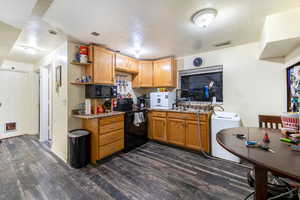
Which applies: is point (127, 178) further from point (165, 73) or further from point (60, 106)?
point (165, 73)

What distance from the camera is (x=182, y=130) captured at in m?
2.99

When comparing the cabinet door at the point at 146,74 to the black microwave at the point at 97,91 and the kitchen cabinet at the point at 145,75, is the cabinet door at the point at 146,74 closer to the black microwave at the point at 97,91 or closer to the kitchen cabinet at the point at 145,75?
the kitchen cabinet at the point at 145,75

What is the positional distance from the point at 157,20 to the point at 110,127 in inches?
80.7

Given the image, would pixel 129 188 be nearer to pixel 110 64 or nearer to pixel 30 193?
pixel 30 193

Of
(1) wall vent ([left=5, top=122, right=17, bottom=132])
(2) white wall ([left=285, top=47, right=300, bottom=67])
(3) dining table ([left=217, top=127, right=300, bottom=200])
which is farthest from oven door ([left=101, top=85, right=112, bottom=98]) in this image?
(1) wall vent ([left=5, top=122, right=17, bottom=132])

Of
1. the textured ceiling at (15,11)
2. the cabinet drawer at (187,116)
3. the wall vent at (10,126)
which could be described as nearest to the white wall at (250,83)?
the cabinet drawer at (187,116)

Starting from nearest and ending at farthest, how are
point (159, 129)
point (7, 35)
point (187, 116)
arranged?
point (7, 35) < point (187, 116) < point (159, 129)

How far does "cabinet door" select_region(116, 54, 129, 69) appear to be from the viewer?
3124mm

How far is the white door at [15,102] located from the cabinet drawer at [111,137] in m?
3.37

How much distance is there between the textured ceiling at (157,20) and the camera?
1.50 metres

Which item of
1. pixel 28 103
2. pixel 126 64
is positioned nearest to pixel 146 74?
pixel 126 64

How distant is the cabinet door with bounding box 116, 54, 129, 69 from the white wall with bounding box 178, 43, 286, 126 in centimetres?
214

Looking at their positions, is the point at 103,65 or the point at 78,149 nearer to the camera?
the point at 78,149

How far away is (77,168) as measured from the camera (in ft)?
7.34
